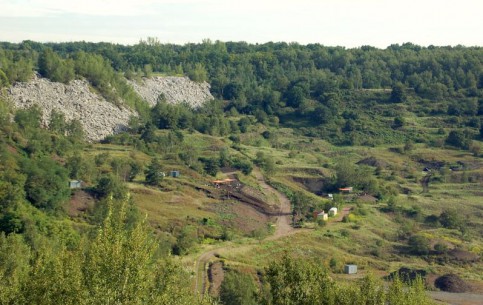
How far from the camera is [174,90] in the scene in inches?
4633

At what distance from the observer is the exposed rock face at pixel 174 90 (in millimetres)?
112475

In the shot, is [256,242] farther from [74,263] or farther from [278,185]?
[74,263]

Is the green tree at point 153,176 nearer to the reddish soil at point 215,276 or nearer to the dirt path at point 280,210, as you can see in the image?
the dirt path at point 280,210

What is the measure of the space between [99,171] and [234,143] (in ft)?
86.7

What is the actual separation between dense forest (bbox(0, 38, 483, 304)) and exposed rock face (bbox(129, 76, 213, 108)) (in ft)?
6.54

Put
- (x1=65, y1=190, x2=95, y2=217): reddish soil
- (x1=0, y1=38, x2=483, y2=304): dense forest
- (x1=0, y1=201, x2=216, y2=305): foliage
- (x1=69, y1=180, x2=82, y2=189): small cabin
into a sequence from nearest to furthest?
1. (x1=0, y1=201, x2=216, y2=305): foliage
2. (x1=0, y1=38, x2=483, y2=304): dense forest
3. (x1=65, y1=190, x2=95, y2=217): reddish soil
4. (x1=69, y1=180, x2=82, y2=189): small cabin

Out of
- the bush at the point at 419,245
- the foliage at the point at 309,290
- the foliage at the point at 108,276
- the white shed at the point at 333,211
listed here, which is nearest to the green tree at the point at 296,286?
the foliage at the point at 309,290

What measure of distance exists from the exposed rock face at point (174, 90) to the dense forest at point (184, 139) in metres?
1.99

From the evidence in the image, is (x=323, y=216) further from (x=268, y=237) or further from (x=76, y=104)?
(x=76, y=104)

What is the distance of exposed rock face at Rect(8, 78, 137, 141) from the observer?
8556 centimetres

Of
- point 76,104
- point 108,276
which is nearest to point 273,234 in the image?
point 76,104

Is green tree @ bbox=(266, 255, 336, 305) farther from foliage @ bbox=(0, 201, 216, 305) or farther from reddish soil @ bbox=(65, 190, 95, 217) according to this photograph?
reddish soil @ bbox=(65, 190, 95, 217)

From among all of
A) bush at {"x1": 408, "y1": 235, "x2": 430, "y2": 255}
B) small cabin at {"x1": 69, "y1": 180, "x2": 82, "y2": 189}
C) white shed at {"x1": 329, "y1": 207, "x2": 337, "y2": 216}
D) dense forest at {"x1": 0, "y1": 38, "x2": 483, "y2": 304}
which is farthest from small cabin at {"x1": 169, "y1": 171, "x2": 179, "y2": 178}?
bush at {"x1": 408, "y1": 235, "x2": 430, "y2": 255}

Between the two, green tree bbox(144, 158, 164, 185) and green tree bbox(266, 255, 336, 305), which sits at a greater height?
green tree bbox(266, 255, 336, 305)
